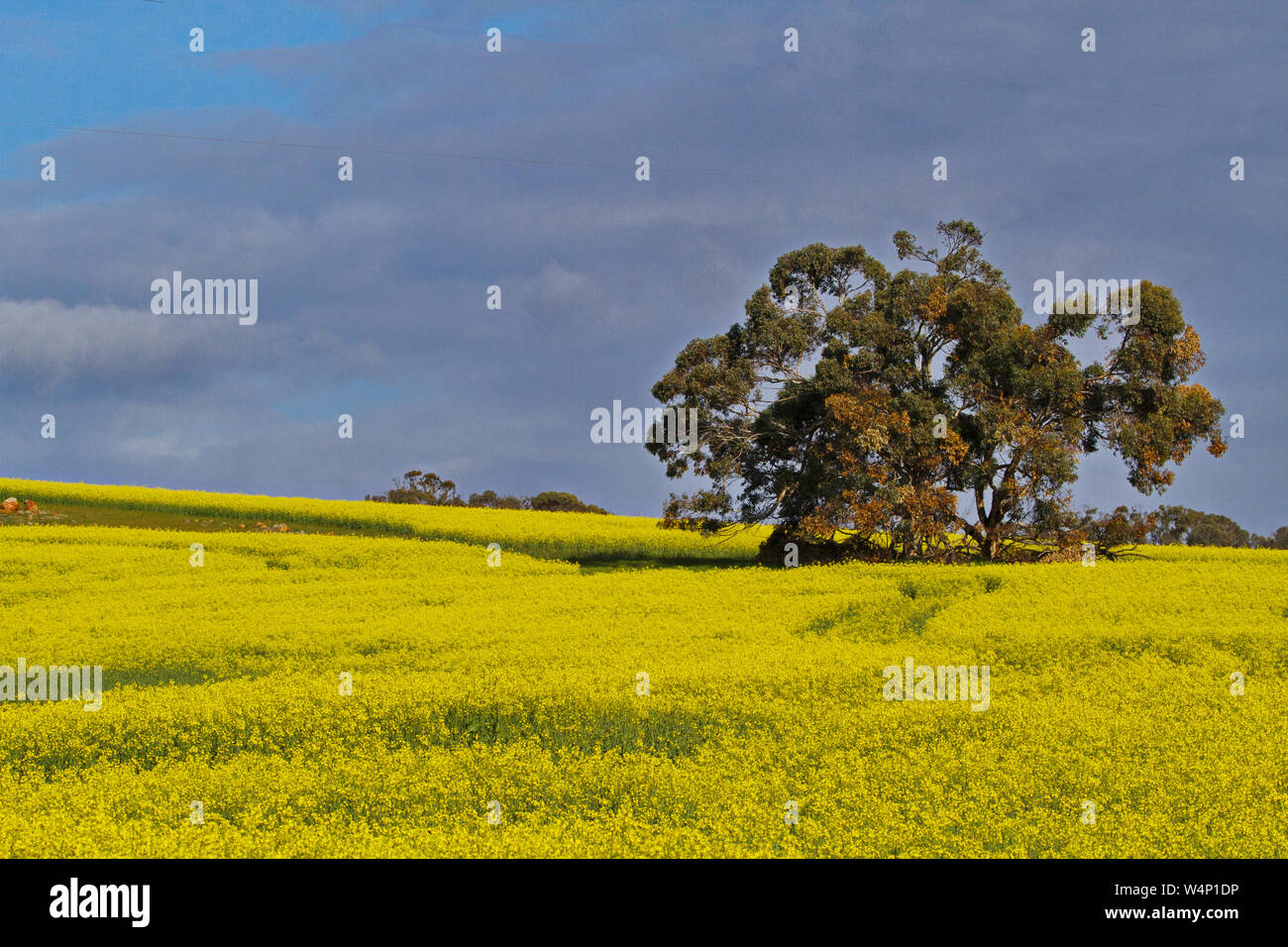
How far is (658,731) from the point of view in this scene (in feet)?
44.3

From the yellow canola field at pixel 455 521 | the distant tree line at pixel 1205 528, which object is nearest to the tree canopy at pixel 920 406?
the yellow canola field at pixel 455 521

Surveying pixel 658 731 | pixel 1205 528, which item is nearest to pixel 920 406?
pixel 658 731

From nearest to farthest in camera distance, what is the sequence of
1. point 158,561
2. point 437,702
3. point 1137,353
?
point 437,702 < point 158,561 < point 1137,353

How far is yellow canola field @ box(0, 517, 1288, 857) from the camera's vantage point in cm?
987

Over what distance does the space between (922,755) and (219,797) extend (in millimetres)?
7622

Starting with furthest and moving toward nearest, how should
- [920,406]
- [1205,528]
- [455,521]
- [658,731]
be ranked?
[1205,528]
[455,521]
[920,406]
[658,731]

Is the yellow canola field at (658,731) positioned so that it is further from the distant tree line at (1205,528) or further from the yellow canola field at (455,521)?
the distant tree line at (1205,528)

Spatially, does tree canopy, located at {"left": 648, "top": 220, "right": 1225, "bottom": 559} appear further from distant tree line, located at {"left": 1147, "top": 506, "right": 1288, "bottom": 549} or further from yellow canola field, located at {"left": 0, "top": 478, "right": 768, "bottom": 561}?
distant tree line, located at {"left": 1147, "top": 506, "right": 1288, "bottom": 549}

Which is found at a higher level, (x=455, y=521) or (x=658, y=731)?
(x=455, y=521)

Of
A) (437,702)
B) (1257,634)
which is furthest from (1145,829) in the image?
(1257,634)

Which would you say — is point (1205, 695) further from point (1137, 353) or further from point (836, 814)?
point (1137, 353)

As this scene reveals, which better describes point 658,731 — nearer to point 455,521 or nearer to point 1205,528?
point 455,521

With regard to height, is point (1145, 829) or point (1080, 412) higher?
point (1080, 412)
